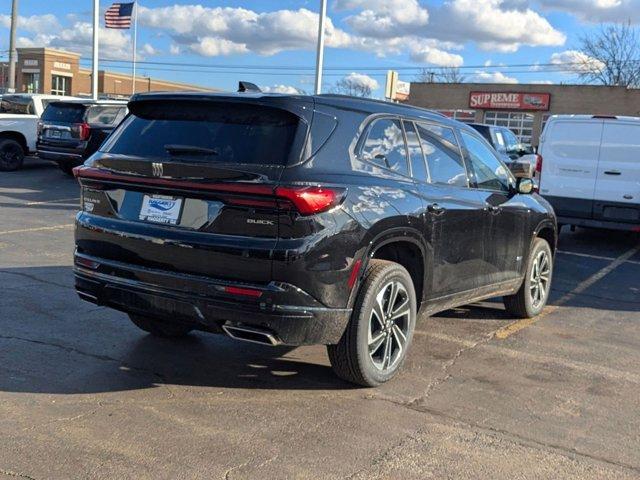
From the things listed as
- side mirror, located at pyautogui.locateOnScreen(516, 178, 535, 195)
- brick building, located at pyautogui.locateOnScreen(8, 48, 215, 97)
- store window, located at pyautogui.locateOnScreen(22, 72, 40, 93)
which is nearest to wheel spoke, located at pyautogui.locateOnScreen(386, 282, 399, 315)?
side mirror, located at pyautogui.locateOnScreen(516, 178, 535, 195)

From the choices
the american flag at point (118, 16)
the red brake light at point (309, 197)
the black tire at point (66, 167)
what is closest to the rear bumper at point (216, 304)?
the red brake light at point (309, 197)

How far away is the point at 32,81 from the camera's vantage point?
63.2 m

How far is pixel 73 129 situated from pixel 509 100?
33.5 metres

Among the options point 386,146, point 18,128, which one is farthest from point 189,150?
point 18,128

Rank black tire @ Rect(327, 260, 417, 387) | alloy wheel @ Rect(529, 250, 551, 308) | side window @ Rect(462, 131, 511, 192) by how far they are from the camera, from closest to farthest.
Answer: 1. black tire @ Rect(327, 260, 417, 387)
2. side window @ Rect(462, 131, 511, 192)
3. alloy wheel @ Rect(529, 250, 551, 308)

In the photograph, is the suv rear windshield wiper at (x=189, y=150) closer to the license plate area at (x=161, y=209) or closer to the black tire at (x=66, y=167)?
the license plate area at (x=161, y=209)

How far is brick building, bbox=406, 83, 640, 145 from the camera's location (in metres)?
41.1

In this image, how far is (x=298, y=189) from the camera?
3.87m

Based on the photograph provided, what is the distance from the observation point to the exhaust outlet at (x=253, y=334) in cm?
397

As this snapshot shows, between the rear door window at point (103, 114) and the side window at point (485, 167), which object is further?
the rear door window at point (103, 114)

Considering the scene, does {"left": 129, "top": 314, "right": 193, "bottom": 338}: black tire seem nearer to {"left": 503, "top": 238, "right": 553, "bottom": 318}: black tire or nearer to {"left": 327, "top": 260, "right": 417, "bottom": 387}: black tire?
{"left": 327, "top": 260, "right": 417, "bottom": 387}: black tire

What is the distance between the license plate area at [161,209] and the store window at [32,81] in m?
63.3

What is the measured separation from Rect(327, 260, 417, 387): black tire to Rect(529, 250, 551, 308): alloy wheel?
7.46 ft

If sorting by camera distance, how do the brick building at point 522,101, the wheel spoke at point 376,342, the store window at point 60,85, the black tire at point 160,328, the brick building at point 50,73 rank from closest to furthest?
the wheel spoke at point 376,342 < the black tire at point 160,328 < the brick building at point 522,101 < the brick building at point 50,73 < the store window at point 60,85
